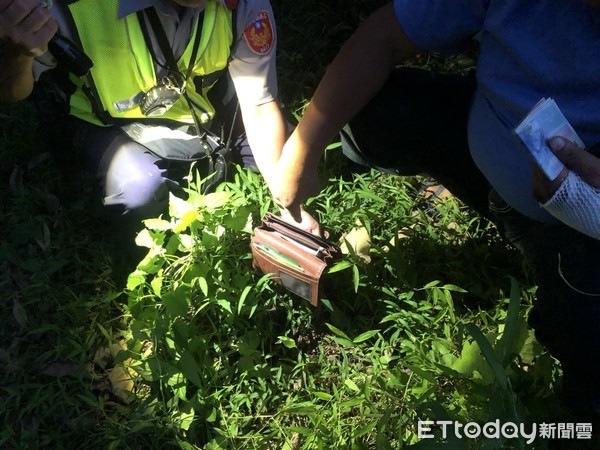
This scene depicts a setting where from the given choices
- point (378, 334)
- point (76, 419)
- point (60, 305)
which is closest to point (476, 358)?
point (378, 334)

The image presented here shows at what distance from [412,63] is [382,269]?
0.92m

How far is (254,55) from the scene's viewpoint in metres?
1.93

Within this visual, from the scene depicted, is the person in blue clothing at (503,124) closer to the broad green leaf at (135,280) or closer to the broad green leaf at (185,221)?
the broad green leaf at (185,221)

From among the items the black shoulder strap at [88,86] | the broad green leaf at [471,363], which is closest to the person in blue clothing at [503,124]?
the broad green leaf at [471,363]

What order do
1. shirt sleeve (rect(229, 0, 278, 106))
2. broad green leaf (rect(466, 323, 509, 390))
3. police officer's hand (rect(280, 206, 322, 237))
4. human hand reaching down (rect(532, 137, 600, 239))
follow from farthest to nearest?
police officer's hand (rect(280, 206, 322, 237)) → shirt sleeve (rect(229, 0, 278, 106)) → broad green leaf (rect(466, 323, 509, 390)) → human hand reaching down (rect(532, 137, 600, 239))

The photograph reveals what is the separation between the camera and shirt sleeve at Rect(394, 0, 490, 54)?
142 centimetres

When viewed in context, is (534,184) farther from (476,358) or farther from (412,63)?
(412,63)

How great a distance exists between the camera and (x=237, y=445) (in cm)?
179

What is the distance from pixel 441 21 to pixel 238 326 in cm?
106

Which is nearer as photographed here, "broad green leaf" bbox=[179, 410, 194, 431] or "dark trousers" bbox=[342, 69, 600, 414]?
"dark trousers" bbox=[342, 69, 600, 414]

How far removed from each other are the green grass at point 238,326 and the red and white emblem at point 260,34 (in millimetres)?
464

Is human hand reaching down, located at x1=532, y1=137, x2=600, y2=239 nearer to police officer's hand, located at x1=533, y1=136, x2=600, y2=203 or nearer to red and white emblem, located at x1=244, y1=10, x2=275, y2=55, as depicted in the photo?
police officer's hand, located at x1=533, y1=136, x2=600, y2=203

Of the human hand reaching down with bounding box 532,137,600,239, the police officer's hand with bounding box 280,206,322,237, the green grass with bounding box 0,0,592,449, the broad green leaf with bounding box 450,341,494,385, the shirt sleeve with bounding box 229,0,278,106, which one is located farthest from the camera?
the police officer's hand with bounding box 280,206,322,237

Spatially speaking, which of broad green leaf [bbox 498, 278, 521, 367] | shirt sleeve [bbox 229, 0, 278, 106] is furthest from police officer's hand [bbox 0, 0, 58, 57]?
broad green leaf [bbox 498, 278, 521, 367]
